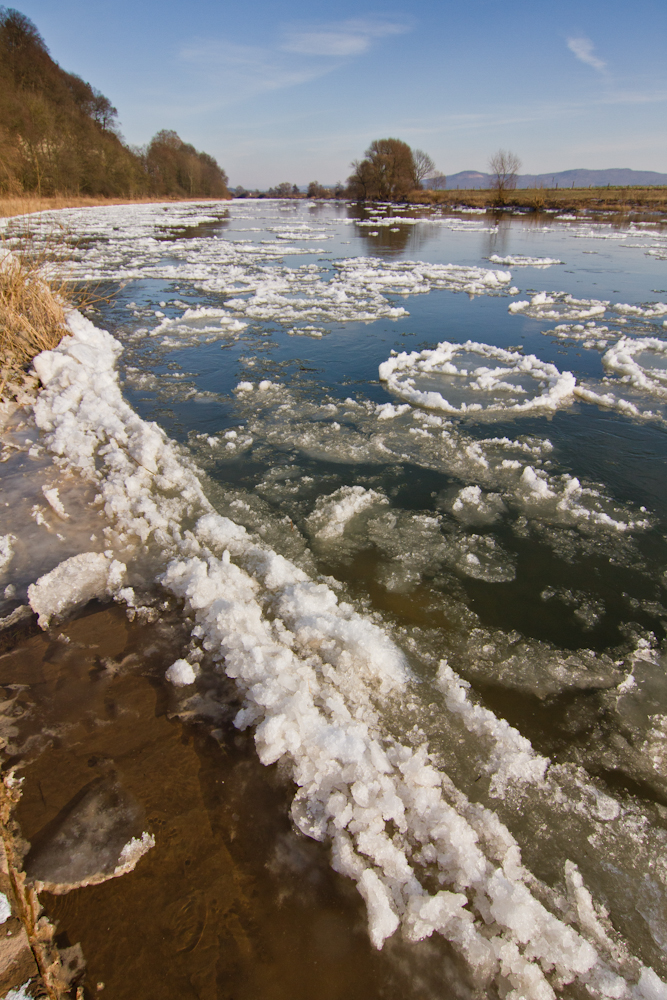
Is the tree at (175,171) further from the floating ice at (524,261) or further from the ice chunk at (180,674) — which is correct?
the ice chunk at (180,674)

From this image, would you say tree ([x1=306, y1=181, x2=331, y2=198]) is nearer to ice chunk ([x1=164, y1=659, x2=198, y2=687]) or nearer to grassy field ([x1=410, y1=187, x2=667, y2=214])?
grassy field ([x1=410, y1=187, x2=667, y2=214])

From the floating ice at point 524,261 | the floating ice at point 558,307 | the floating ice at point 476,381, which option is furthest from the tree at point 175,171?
the floating ice at point 476,381

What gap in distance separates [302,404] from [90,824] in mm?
3884

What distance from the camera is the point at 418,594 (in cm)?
241

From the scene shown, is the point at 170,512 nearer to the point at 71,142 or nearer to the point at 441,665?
the point at 441,665

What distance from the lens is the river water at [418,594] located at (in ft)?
4.44

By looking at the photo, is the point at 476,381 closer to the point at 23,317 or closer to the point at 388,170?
the point at 23,317

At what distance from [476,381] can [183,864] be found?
5.14 metres

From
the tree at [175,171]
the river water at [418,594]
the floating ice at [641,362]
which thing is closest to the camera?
the river water at [418,594]

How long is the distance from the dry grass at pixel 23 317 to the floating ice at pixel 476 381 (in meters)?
4.03

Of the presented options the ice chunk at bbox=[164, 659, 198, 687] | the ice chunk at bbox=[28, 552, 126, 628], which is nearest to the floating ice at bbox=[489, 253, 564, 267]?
the ice chunk at bbox=[28, 552, 126, 628]

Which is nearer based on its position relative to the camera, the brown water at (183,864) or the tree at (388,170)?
the brown water at (183,864)

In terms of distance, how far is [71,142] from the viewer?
91.5 ft

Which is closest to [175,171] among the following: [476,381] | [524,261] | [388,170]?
[388,170]
